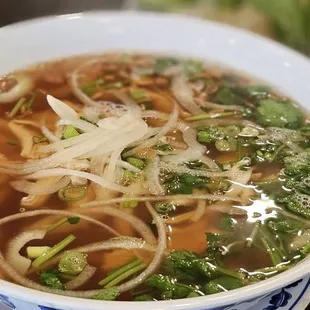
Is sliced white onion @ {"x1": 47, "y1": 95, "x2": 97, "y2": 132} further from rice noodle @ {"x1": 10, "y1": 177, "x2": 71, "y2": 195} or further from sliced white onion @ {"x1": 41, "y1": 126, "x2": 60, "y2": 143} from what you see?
rice noodle @ {"x1": 10, "y1": 177, "x2": 71, "y2": 195}

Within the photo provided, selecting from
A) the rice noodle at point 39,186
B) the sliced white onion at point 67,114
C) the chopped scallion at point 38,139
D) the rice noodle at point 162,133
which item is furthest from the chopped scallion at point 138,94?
the rice noodle at point 39,186

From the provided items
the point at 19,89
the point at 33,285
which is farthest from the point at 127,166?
the point at 19,89

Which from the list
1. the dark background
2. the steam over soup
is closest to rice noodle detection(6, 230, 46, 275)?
the steam over soup

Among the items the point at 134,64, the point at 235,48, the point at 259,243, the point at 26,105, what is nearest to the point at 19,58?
the point at 26,105

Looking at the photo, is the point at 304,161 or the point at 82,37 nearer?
the point at 304,161

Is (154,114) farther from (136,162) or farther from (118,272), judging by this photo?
(118,272)

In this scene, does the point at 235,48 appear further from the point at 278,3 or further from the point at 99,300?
the point at 99,300

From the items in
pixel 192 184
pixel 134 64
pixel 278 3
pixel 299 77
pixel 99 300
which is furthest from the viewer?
pixel 278 3
